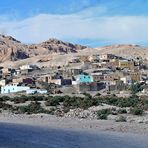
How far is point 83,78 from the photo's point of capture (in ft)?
325

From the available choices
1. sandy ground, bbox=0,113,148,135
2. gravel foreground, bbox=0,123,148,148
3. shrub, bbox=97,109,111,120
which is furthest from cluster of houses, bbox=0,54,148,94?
gravel foreground, bbox=0,123,148,148

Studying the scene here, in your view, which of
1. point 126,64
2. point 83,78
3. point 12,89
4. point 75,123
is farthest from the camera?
point 126,64

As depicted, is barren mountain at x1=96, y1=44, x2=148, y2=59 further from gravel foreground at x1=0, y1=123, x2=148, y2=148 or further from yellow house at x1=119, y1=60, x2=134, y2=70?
gravel foreground at x1=0, y1=123, x2=148, y2=148

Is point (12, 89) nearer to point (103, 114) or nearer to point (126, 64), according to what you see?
point (126, 64)

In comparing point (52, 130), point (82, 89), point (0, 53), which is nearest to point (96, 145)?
point (52, 130)

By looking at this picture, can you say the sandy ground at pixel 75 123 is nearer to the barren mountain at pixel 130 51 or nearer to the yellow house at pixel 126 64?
the yellow house at pixel 126 64

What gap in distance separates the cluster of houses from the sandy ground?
42.5 m

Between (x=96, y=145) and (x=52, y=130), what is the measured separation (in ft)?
23.6

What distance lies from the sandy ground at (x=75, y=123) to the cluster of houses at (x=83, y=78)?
4253cm

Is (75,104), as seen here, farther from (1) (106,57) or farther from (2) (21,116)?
(1) (106,57)

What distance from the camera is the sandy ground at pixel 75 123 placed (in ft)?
90.4

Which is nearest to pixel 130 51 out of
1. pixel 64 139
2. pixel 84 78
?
pixel 84 78

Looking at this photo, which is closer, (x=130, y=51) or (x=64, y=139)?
(x=64, y=139)

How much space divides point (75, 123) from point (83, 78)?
2687 inches
